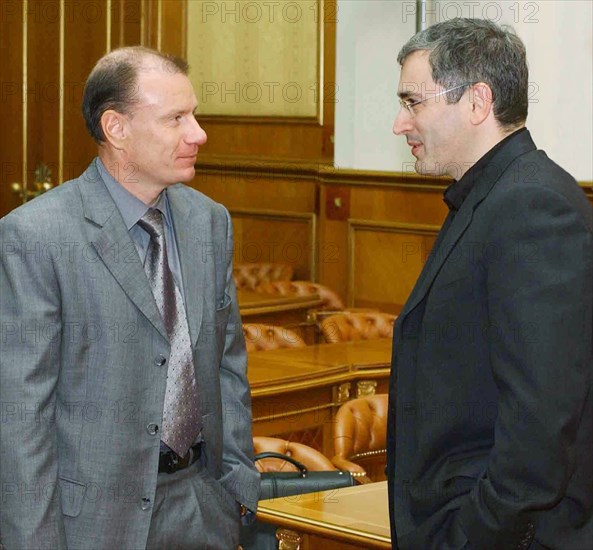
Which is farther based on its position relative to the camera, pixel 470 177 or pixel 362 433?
pixel 362 433

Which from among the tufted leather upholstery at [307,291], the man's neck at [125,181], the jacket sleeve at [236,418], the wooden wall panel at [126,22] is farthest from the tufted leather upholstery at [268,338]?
the wooden wall panel at [126,22]

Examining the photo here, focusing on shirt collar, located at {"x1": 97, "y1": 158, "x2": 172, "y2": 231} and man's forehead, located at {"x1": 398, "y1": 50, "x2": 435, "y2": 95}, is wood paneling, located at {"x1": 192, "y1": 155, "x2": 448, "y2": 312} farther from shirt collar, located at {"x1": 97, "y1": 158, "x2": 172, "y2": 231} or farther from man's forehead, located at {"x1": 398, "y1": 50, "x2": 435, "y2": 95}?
man's forehead, located at {"x1": 398, "y1": 50, "x2": 435, "y2": 95}

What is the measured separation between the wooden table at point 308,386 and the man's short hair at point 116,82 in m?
2.41

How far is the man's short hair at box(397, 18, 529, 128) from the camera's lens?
2098 mm

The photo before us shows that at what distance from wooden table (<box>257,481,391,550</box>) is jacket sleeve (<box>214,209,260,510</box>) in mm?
275

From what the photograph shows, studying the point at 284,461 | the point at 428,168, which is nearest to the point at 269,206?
the point at 284,461

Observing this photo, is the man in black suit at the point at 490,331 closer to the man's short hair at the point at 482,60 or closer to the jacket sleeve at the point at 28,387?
the man's short hair at the point at 482,60

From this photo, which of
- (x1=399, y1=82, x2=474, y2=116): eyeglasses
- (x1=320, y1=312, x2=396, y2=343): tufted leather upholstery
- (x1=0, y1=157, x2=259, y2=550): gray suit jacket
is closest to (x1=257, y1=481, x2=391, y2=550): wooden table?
(x1=0, y1=157, x2=259, y2=550): gray suit jacket

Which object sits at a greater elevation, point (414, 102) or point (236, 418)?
point (414, 102)

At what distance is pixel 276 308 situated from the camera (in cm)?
683

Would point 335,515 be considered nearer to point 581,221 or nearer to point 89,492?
point 89,492

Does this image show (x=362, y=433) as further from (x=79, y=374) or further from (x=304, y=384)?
(x=79, y=374)

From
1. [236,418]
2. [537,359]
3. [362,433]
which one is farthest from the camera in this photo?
[362,433]

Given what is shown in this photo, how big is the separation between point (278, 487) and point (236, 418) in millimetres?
627
